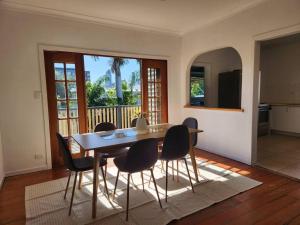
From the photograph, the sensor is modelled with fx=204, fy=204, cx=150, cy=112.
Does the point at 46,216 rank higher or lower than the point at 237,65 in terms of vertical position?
lower

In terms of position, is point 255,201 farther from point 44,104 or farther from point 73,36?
point 73,36

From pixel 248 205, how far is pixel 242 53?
2321 mm

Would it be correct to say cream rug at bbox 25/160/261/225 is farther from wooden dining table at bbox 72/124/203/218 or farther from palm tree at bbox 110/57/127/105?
palm tree at bbox 110/57/127/105

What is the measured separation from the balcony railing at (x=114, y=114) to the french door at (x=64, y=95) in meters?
1.59

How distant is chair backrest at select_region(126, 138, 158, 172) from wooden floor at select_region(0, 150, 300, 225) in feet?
2.06

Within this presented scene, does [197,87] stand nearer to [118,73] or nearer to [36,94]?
[118,73]

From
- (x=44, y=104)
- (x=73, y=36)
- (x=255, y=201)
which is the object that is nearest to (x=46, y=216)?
(x=44, y=104)

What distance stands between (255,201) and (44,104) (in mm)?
3280

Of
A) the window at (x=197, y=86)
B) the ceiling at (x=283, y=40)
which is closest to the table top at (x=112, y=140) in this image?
the window at (x=197, y=86)

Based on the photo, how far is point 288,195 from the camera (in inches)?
95.0

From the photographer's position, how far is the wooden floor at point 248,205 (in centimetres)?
200

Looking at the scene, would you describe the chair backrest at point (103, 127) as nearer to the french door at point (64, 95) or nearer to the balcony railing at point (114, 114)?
the french door at point (64, 95)

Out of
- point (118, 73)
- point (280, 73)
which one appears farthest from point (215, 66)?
point (118, 73)

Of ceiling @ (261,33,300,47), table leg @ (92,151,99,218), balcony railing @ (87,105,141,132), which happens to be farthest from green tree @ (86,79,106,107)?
table leg @ (92,151,99,218)
